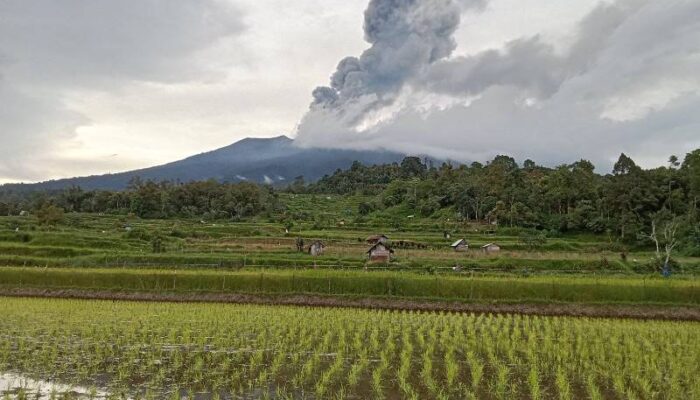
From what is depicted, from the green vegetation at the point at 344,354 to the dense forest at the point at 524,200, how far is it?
25.8 meters

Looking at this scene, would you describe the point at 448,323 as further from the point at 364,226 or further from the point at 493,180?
the point at 493,180

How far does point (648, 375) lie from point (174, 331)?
41.9 ft

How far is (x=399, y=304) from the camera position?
2461 centimetres

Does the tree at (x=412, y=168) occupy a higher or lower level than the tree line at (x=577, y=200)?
higher

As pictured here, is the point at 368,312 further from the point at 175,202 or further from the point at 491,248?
the point at 175,202

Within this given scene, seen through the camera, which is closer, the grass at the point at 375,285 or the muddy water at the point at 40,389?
the muddy water at the point at 40,389

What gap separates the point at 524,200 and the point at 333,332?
52.6 m

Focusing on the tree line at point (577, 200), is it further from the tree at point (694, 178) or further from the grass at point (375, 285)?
the grass at point (375, 285)

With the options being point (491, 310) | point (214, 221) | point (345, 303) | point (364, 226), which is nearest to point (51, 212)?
point (214, 221)

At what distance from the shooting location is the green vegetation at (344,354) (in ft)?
37.4

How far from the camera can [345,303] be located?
82.3 ft

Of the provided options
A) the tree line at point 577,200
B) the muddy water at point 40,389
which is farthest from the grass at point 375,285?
the tree line at point 577,200

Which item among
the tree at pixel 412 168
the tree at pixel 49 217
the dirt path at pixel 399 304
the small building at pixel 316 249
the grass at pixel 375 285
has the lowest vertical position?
the dirt path at pixel 399 304

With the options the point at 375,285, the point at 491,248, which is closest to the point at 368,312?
the point at 375,285
